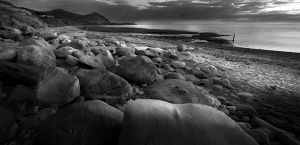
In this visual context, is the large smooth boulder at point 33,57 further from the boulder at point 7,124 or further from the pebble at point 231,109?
the pebble at point 231,109

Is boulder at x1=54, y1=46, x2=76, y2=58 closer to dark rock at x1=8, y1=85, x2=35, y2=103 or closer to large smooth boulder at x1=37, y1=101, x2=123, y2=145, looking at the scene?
dark rock at x1=8, y1=85, x2=35, y2=103

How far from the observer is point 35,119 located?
2451 millimetres

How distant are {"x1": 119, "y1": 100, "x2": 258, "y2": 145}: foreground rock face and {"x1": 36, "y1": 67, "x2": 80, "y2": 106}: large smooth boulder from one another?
3.90ft

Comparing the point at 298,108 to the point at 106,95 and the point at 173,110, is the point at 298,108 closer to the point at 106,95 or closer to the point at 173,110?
the point at 173,110

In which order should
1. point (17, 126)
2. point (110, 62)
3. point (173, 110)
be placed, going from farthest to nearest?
point (110, 62) → point (17, 126) → point (173, 110)

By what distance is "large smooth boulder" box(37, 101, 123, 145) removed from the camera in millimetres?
1969

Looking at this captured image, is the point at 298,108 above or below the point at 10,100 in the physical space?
below

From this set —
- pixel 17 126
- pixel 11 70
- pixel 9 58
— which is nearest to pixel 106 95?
pixel 17 126

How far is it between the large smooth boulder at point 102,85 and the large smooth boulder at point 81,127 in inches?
29.6

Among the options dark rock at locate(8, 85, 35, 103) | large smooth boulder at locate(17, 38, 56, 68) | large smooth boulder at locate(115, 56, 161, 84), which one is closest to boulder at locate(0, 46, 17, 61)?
large smooth boulder at locate(17, 38, 56, 68)

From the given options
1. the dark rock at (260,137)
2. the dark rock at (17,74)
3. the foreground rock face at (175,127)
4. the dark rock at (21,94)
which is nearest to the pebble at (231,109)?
the dark rock at (260,137)

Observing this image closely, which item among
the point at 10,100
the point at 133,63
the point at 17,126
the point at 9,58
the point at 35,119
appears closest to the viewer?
the point at 17,126

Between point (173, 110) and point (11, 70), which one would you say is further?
point (11, 70)

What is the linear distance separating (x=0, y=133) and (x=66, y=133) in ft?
2.65
